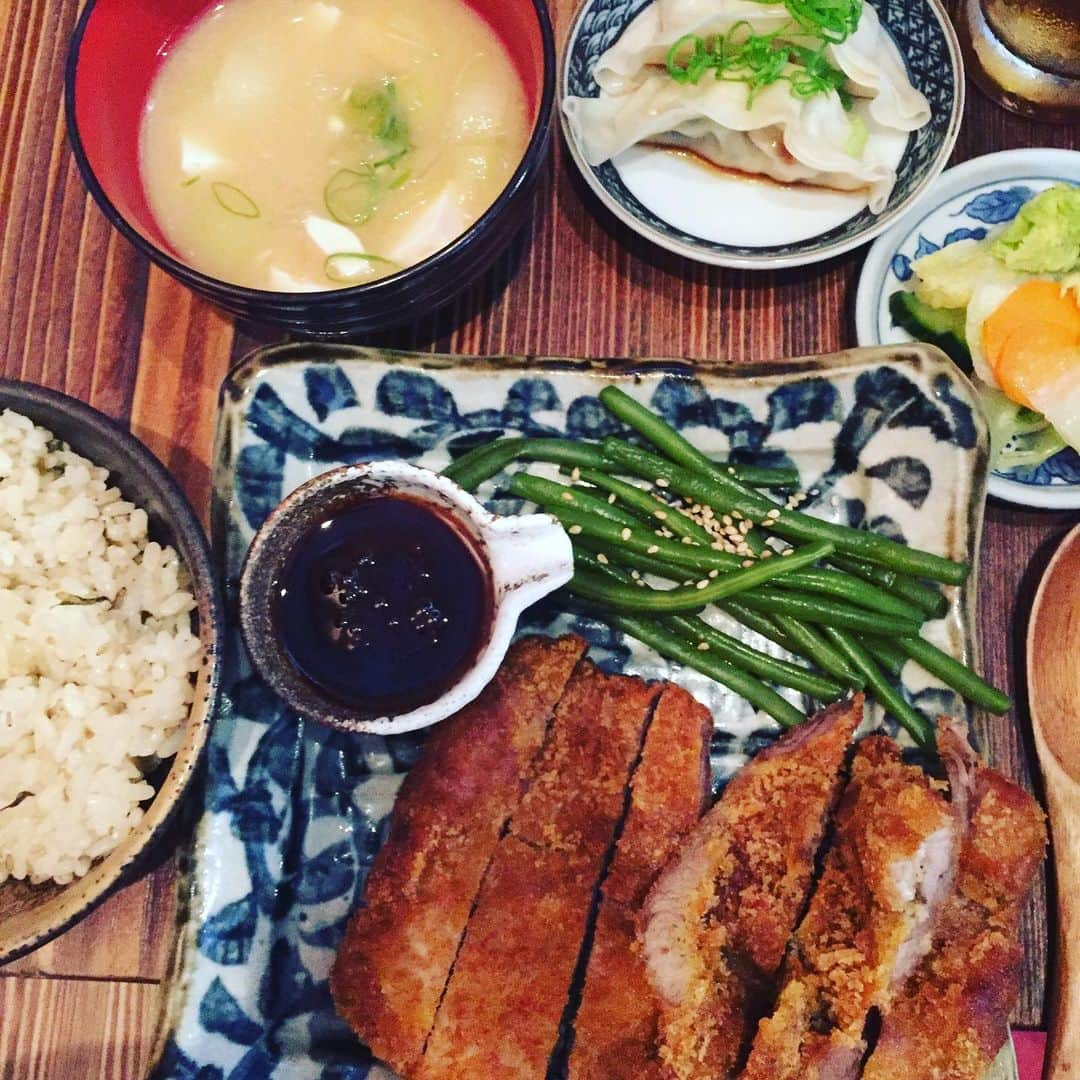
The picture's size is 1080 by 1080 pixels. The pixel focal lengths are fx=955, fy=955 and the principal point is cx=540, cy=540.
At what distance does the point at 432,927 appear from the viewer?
6.64 feet

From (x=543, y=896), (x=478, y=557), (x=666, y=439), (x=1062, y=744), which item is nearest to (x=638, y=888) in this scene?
(x=543, y=896)

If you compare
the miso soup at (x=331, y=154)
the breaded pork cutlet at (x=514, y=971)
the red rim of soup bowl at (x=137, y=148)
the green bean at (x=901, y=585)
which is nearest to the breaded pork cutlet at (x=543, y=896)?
the breaded pork cutlet at (x=514, y=971)

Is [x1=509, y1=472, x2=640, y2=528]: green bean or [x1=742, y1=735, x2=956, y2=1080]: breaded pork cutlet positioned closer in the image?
[x1=742, y1=735, x2=956, y2=1080]: breaded pork cutlet

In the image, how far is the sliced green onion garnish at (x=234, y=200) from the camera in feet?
6.93

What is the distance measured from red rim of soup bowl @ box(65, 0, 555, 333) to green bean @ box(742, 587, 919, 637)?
0.98 metres

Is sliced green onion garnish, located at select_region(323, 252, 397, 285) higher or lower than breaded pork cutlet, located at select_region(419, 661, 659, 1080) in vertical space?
higher

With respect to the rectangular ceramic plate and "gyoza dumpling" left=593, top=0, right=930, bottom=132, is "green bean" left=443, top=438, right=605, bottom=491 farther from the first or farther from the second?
"gyoza dumpling" left=593, top=0, right=930, bottom=132

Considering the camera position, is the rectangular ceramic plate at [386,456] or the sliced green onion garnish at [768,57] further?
the sliced green onion garnish at [768,57]

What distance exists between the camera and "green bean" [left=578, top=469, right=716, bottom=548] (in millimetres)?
2268

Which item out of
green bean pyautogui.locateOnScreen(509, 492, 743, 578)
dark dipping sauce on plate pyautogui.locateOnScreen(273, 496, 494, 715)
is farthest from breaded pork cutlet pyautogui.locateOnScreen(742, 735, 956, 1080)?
dark dipping sauce on plate pyautogui.locateOnScreen(273, 496, 494, 715)

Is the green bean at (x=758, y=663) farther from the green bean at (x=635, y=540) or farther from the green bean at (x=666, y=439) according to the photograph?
the green bean at (x=666, y=439)

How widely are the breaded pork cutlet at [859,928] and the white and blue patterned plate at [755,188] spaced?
1322 millimetres

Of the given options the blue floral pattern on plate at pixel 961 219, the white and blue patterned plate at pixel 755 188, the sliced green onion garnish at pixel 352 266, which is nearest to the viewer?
the sliced green onion garnish at pixel 352 266

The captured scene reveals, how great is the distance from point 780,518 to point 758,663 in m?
0.35
